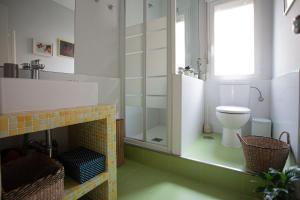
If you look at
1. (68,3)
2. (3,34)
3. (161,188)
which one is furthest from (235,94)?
(3,34)

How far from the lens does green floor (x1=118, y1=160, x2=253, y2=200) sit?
1.24 m

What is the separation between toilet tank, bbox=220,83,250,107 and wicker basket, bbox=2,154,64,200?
2.22 m

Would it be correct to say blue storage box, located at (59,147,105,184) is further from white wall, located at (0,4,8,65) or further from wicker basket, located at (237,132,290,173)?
wicker basket, located at (237,132,290,173)

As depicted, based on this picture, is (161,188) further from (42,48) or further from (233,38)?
(233,38)

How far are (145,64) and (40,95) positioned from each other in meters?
1.17

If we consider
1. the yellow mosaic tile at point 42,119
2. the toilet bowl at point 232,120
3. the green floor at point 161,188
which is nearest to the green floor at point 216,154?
the toilet bowl at point 232,120

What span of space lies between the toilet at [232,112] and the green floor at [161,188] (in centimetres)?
75

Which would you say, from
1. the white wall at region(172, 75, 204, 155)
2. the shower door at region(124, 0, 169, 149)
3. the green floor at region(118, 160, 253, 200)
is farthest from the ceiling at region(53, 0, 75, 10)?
the green floor at region(118, 160, 253, 200)

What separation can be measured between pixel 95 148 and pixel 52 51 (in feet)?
2.83

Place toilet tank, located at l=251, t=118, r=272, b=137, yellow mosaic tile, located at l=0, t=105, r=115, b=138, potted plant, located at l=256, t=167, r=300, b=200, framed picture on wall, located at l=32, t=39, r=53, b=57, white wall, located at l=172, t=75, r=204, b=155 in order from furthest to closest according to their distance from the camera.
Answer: toilet tank, located at l=251, t=118, r=272, b=137 → white wall, located at l=172, t=75, r=204, b=155 → framed picture on wall, located at l=32, t=39, r=53, b=57 → potted plant, located at l=256, t=167, r=300, b=200 → yellow mosaic tile, located at l=0, t=105, r=115, b=138

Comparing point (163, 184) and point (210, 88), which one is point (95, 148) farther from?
point (210, 88)

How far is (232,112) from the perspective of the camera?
67.9 inches

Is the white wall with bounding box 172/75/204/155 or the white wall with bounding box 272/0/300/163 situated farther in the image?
the white wall with bounding box 172/75/204/155

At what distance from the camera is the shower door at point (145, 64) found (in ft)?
5.72
